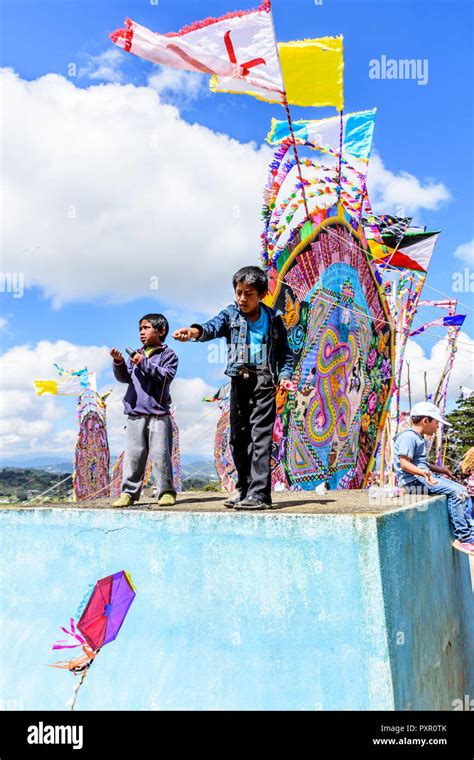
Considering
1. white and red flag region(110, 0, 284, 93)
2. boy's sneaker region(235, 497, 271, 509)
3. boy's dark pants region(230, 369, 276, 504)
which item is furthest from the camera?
white and red flag region(110, 0, 284, 93)

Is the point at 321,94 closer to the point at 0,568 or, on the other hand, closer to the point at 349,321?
the point at 349,321

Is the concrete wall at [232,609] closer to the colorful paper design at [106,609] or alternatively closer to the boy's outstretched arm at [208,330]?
the colorful paper design at [106,609]

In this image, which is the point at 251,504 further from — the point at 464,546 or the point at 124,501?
the point at 464,546

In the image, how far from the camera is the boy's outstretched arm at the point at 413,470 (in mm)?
4250

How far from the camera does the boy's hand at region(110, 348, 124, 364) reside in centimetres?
366

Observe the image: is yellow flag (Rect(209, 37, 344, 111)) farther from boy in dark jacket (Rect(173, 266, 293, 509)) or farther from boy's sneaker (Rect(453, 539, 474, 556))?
boy's sneaker (Rect(453, 539, 474, 556))

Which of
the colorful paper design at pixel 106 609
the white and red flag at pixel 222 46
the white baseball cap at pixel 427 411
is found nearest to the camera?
the colorful paper design at pixel 106 609

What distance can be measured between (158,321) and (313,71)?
3.25m

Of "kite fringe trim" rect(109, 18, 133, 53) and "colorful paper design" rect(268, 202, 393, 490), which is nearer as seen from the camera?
"kite fringe trim" rect(109, 18, 133, 53)

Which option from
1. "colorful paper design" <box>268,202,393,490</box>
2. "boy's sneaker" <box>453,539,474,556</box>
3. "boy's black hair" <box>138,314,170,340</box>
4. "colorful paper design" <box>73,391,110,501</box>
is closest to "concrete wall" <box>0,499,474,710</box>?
"boy's sneaker" <box>453,539,474,556</box>

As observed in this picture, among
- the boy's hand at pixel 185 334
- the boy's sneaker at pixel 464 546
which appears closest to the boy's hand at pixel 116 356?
the boy's hand at pixel 185 334

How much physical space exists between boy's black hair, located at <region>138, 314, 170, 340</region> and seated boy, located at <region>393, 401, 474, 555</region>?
192 cm

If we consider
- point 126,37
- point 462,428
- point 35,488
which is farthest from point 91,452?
point 462,428
